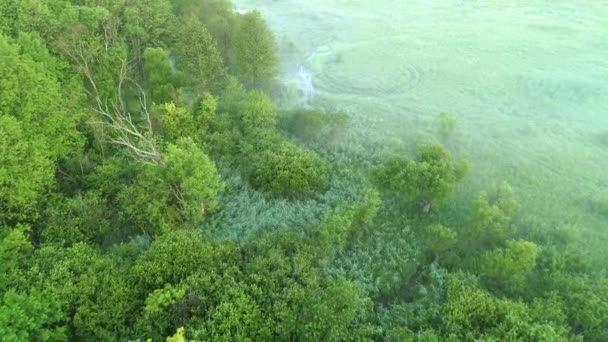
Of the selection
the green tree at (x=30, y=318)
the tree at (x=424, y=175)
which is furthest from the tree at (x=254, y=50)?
the green tree at (x=30, y=318)

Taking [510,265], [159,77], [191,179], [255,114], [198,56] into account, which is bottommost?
[510,265]


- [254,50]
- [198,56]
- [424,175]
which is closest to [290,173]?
[424,175]

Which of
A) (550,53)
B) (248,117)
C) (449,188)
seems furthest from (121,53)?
(550,53)

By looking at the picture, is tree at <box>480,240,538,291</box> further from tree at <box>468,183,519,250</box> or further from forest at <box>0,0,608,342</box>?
tree at <box>468,183,519,250</box>

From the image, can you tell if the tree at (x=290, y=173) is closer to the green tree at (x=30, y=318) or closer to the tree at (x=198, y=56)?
the tree at (x=198, y=56)

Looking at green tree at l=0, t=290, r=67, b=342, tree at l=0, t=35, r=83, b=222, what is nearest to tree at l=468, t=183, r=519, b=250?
green tree at l=0, t=290, r=67, b=342

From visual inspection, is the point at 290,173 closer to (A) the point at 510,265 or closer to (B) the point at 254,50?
(A) the point at 510,265
